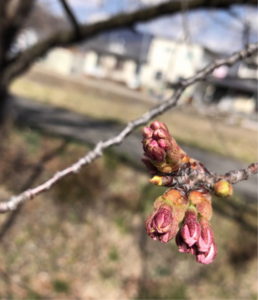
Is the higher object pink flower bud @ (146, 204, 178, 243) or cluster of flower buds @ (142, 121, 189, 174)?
cluster of flower buds @ (142, 121, 189, 174)

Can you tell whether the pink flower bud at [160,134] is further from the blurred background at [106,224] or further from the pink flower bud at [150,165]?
the blurred background at [106,224]

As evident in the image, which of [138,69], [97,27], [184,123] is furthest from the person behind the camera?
[138,69]

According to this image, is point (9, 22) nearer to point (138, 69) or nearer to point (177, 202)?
point (177, 202)

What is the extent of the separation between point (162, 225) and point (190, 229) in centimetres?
9

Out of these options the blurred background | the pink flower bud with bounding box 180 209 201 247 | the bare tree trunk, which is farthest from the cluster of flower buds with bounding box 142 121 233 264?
the bare tree trunk

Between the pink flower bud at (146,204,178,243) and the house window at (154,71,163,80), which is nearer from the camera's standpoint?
the pink flower bud at (146,204,178,243)

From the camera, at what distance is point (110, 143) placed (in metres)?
1.63

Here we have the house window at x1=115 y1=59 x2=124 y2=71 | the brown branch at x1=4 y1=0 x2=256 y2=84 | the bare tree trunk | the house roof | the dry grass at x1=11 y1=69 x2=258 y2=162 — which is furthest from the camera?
the house window at x1=115 y1=59 x2=124 y2=71

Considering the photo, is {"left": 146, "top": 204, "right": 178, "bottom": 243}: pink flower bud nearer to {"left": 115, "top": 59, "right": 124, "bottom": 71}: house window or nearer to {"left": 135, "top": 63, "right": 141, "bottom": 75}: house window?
{"left": 135, "top": 63, "right": 141, "bottom": 75}: house window

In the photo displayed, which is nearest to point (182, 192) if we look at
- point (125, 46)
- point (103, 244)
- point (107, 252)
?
point (107, 252)

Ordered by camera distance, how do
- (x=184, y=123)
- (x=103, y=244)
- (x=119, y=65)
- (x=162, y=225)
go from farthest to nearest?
(x=119, y=65)
(x=184, y=123)
(x=103, y=244)
(x=162, y=225)

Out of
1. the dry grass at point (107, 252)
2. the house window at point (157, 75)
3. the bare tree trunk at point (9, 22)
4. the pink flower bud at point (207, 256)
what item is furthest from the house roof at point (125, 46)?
the pink flower bud at point (207, 256)

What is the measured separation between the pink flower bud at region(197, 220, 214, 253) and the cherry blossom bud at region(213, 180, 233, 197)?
0.09 m

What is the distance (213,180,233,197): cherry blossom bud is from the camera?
3.30 ft
